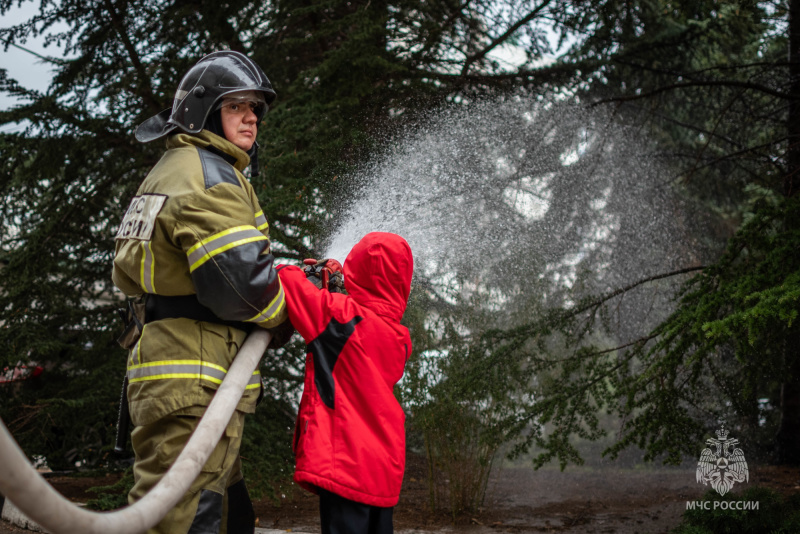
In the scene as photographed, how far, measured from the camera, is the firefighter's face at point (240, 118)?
2531 mm

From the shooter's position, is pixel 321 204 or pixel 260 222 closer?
pixel 260 222

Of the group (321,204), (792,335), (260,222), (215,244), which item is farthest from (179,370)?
(792,335)

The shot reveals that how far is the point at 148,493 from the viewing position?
1.78 metres

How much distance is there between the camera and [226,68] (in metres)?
2.51

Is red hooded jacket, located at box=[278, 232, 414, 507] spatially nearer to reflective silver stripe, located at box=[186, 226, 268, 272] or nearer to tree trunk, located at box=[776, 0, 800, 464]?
reflective silver stripe, located at box=[186, 226, 268, 272]

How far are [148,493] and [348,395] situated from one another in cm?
91

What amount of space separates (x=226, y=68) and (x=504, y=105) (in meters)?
5.28

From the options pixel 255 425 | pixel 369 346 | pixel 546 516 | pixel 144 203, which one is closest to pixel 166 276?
pixel 144 203

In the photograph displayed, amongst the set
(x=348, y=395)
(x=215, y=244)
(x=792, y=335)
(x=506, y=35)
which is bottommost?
(x=348, y=395)

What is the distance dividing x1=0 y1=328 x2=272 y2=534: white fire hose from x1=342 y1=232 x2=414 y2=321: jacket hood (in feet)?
1.54

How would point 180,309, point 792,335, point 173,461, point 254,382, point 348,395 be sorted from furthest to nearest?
point 792,335
point 348,395
point 254,382
point 180,309
point 173,461

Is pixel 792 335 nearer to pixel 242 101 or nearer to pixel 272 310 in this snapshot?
pixel 272 310

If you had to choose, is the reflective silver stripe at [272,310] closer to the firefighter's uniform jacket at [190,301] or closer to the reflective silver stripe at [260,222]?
the firefighter's uniform jacket at [190,301]

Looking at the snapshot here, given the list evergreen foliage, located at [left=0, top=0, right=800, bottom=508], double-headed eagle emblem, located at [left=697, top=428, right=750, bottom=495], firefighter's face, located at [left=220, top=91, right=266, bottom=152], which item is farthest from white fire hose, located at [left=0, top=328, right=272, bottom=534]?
double-headed eagle emblem, located at [left=697, top=428, right=750, bottom=495]
